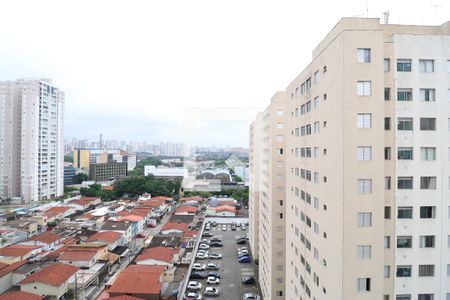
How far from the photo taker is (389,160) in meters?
3.79

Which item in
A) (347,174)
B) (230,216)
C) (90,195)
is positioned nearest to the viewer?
(347,174)

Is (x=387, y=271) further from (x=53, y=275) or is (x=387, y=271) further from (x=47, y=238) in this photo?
(x=47, y=238)

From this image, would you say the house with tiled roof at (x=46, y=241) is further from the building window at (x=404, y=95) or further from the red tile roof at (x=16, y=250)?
the building window at (x=404, y=95)

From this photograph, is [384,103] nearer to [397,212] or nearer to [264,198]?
[397,212]

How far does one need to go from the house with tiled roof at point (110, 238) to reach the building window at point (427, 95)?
11.7 m

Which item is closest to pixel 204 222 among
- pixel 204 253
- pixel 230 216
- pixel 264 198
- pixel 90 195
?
pixel 230 216

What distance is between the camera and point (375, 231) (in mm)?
3740

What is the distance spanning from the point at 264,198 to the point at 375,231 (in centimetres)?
677

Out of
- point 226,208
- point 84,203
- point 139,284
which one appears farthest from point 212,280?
point 84,203

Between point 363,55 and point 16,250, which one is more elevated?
point 363,55

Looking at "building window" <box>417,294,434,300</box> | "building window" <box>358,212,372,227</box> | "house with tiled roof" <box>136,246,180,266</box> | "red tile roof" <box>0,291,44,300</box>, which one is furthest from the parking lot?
"building window" <box>358,212,372,227</box>

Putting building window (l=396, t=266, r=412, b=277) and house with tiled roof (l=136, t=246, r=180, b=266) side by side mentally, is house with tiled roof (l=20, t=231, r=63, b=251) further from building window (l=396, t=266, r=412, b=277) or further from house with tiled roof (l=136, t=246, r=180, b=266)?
building window (l=396, t=266, r=412, b=277)

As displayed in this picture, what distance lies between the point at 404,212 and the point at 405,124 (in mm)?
1136

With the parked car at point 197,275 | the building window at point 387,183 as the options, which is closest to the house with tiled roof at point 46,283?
the parked car at point 197,275
